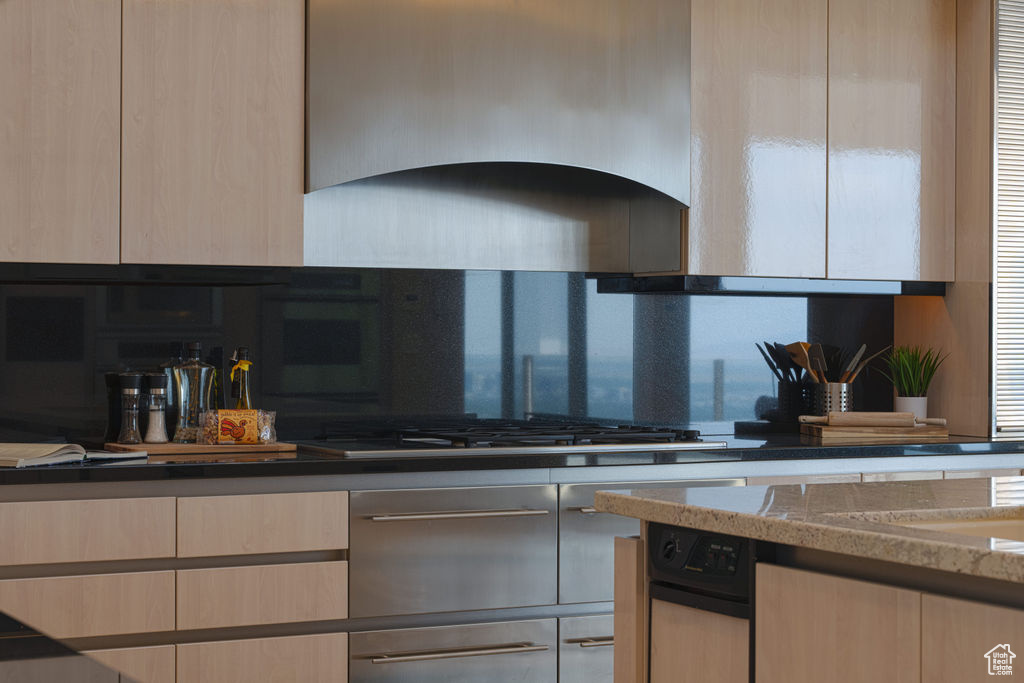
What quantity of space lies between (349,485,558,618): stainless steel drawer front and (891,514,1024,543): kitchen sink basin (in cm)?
147

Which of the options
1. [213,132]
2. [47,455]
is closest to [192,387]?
[47,455]

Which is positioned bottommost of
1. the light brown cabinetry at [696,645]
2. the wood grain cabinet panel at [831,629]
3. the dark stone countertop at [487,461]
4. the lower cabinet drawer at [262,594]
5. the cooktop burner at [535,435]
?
the lower cabinet drawer at [262,594]

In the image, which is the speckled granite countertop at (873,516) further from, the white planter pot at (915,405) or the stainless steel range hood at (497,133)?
the white planter pot at (915,405)

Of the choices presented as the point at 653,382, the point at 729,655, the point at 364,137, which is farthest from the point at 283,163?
the point at 729,655

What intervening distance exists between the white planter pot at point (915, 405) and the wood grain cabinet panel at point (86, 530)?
255cm

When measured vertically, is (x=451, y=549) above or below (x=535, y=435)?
below

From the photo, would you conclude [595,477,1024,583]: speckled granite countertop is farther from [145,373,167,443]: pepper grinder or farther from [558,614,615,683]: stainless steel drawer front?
[145,373,167,443]: pepper grinder

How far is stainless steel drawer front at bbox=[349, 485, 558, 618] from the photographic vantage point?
2877 millimetres

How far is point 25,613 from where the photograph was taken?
2568 millimetres

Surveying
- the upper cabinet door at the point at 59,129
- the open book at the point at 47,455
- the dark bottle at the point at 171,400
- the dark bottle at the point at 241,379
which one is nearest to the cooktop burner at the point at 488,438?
the dark bottle at the point at 241,379

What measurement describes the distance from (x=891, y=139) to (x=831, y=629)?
2.74m

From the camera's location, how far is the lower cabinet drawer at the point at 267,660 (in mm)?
2704

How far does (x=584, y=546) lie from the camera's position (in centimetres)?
310
